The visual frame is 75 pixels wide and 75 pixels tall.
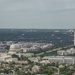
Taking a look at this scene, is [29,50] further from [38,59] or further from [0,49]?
[38,59]

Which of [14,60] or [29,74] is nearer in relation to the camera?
[29,74]

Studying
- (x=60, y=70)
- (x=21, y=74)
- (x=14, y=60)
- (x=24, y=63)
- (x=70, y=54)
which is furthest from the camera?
(x=70, y=54)

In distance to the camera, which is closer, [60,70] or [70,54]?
[60,70]

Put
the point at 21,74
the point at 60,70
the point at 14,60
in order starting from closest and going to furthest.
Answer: the point at 21,74
the point at 60,70
the point at 14,60

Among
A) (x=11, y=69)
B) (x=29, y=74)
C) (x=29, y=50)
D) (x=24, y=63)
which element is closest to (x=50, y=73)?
(x=29, y=74)

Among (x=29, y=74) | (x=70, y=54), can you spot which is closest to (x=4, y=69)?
(x=29, y=74)

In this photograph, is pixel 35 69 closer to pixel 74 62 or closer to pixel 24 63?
pixel 24 63

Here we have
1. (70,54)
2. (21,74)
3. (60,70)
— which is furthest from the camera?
(70,54)

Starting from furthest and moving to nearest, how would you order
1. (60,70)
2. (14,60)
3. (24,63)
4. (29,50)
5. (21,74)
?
(29,50)
(14,60)
(24,63)
(60,70)
(21,74)
